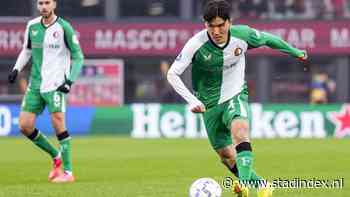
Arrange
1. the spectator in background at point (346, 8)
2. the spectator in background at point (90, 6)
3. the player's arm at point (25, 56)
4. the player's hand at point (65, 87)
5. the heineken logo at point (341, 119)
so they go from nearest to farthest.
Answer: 1. the player's hand at point (65, 87)
2. the player's arm at point (25, 56)
3. the heineken logo at point (341, 119)
4. the spectator in background at point (346, 8)
5. the spectator in background at point (90, 6)

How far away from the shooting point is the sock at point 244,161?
10.4 metres

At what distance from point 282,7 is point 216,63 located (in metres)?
19.5

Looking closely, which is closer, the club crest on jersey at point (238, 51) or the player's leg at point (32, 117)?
the club crest on jersey at point (238, 51)

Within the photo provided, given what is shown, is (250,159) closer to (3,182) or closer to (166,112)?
(3,182)

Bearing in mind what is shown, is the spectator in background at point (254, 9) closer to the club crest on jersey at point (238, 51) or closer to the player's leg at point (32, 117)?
the player's leg at point (32, 117)

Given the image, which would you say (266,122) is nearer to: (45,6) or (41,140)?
(41,140)

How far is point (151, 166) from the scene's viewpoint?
16.4 m

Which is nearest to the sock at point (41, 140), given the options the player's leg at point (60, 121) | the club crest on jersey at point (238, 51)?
the player's leg at point (60, 121)

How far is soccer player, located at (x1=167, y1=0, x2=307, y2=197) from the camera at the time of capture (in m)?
10.6

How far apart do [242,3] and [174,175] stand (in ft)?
52.5

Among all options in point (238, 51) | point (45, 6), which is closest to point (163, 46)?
point (45, 6)

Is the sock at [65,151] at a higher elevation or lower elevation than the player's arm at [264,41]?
lower

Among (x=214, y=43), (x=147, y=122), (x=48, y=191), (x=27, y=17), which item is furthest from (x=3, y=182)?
(x=27, y=17)

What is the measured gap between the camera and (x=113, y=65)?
30531mm
